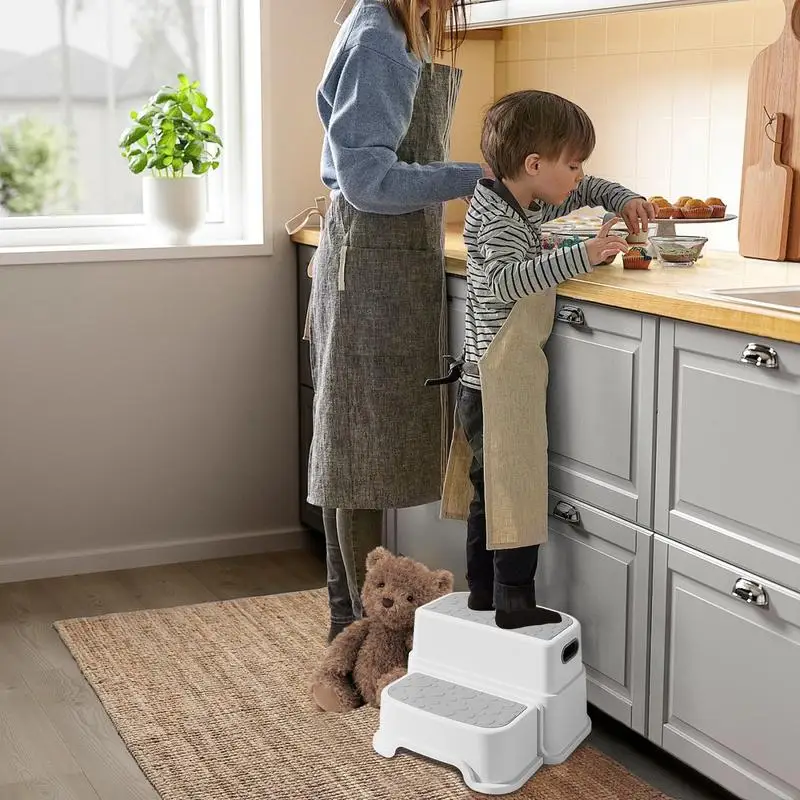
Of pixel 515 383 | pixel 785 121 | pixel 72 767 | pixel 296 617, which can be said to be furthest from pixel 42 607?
pixel 785 121

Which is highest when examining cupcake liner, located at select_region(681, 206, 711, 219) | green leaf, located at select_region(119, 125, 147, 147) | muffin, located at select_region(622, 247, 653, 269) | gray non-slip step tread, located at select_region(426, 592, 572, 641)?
green leaf, located at select_region(119, 125, 147, 147)

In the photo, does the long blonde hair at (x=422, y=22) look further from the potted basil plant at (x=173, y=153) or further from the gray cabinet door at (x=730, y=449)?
the potted basil plant at (x=173, y=153)

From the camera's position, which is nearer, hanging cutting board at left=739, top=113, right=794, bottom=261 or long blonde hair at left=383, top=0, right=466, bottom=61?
long blonde hair at left=383, top=0, right=466, bottom=61

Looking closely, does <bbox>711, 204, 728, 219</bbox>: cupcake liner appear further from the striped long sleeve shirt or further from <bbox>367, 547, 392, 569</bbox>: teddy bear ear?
<bbox>367, 547, 392, 569</bbox>: teddy bear ear

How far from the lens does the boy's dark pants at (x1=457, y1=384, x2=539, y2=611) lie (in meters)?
2.24

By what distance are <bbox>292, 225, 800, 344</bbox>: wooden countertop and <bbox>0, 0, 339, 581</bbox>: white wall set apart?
89 cm

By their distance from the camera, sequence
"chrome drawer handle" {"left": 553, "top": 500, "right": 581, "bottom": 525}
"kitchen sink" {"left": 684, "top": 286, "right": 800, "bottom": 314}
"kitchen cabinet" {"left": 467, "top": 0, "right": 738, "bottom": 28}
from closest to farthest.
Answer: "kitchen sink" {"left": 684, "top": 286, "right": 800, "bottom": 314}
"chrome drawer handle" {"left": 553, "top": 500, "right": 581, "bottom": 525}
"kitchen cabinet" {"left": 467, "top": 0, "right": 738, "bottom": 28}

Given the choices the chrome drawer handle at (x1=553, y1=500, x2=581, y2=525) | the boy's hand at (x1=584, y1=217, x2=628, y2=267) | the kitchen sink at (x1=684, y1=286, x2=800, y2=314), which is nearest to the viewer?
the kitchen sink at (x1=684, y1=286, x2=800, y2=314)

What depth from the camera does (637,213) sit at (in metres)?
2.38

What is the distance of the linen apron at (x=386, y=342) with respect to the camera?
248 centimetres

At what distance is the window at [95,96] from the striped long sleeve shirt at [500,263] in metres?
1.31

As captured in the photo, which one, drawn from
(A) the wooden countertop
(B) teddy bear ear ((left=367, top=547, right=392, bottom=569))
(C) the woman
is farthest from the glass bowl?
(B) teddy bear ear ((left=367, top=547, right=392, bottom=569))

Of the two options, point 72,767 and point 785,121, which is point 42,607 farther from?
point 785,121

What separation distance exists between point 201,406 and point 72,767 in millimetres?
1323
